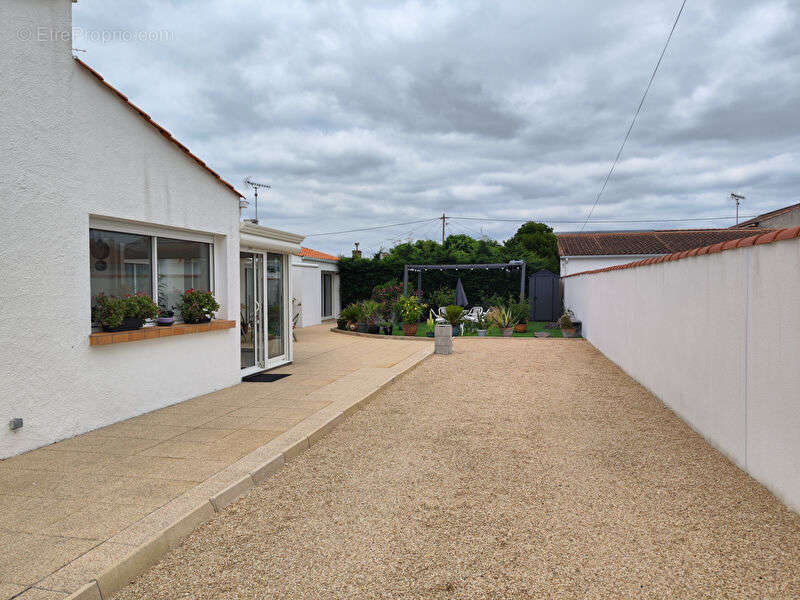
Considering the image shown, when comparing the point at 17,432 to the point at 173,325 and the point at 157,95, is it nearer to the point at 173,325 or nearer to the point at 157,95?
the point at 173,325

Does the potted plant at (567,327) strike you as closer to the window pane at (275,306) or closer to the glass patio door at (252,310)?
the window pane at (275,306)

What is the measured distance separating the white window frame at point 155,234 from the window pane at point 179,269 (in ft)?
0.16

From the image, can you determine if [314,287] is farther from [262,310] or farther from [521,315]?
[262,310]

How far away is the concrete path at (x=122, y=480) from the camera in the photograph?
8.58ft

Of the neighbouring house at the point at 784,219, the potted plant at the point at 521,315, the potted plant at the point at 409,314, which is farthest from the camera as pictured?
the potted plant at the point at 521,315

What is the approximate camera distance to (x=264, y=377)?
855 cm

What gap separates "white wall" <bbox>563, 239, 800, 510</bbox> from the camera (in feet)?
10.8

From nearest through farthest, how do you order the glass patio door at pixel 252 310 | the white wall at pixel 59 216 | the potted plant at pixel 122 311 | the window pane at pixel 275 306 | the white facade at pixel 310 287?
the white wall at pixel 59 216
the potted plant at pixel 122 311
the glass patio door at pixel 252 310
the window pane at pixel 275 306
the white facade at pixel 310 287

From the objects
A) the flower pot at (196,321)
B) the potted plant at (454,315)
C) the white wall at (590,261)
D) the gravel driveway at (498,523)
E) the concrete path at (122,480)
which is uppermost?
the white wall at (590,261)

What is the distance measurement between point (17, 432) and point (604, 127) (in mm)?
16108

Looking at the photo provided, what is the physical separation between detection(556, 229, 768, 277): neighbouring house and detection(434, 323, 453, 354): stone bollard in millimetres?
10154

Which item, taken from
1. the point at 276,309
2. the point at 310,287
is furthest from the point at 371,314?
the point at 276,309

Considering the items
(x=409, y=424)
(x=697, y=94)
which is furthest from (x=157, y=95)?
(x=697, y=94)

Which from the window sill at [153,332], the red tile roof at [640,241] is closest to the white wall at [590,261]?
the red tile roof at [640,241]
